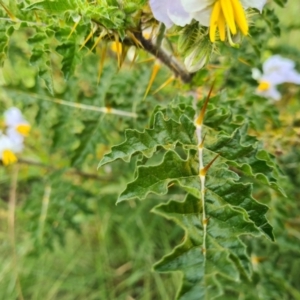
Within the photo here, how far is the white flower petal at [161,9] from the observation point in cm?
65

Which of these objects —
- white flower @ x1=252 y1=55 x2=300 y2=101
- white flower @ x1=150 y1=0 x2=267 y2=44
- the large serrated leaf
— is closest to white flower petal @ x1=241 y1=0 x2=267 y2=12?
white flower @ x1=150 y1=0 x2=267 y2=44

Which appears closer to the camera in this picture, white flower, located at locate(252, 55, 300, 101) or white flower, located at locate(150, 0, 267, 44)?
white flower, located at locate(150, 0, 267, 44)

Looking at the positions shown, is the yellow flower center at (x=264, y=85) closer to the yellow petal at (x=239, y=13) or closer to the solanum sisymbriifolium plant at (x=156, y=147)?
the solanum sisymbriifolium plant at (x=156, y=147)

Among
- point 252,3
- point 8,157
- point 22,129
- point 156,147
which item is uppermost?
point 22,129

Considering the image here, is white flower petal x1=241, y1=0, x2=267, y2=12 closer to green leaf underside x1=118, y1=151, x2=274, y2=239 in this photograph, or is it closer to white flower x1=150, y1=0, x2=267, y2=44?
white flower x1=150, y1=0, x2=267, y2=44

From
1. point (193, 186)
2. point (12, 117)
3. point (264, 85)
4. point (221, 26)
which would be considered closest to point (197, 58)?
point (221, 26)

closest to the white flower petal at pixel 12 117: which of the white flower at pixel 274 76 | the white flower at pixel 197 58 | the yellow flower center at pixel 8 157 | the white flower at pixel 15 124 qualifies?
the white flower at pixel 15 124

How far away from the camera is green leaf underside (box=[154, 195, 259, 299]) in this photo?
57cm

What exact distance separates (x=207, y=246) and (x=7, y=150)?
0.82 metres

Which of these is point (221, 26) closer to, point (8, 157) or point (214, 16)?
point (214, 16)

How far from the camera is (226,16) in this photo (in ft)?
1.99

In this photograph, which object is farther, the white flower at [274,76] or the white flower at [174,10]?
the white flower at [274,76]

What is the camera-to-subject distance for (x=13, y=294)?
192 cm

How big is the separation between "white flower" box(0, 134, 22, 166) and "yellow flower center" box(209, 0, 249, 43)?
811mm
